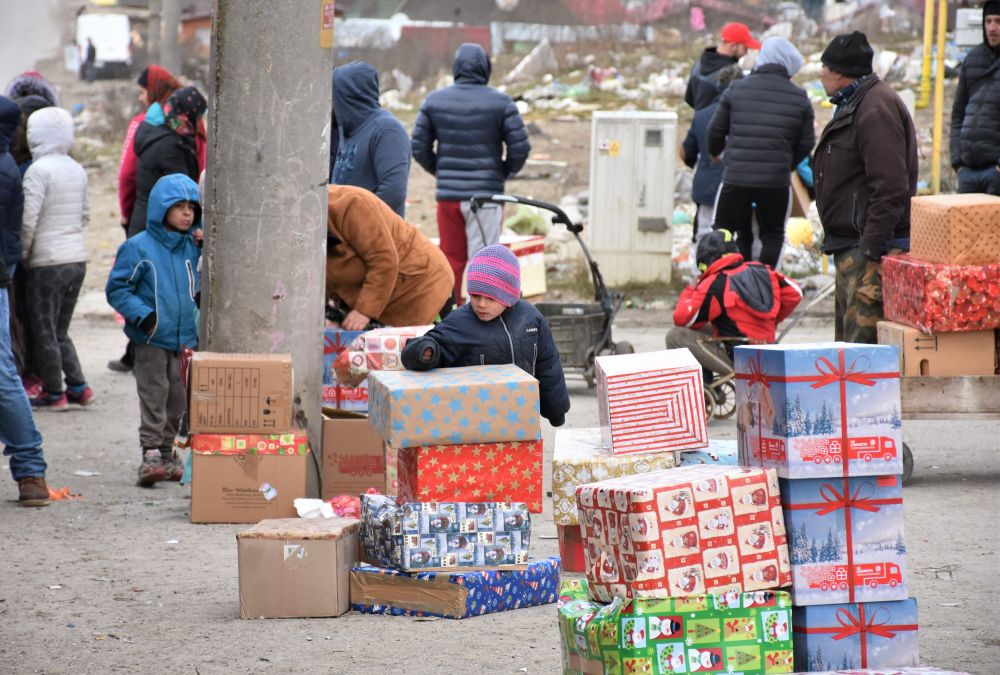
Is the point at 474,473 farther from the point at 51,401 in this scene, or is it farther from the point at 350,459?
the point at 51,401

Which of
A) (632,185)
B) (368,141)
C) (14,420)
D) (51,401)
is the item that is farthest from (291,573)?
(632,185)

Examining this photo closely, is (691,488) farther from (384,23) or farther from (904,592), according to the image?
(384,23)

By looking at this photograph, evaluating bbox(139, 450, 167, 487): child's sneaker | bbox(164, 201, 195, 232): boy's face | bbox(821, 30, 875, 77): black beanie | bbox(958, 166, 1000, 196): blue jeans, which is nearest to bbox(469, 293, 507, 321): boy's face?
bbox(164, 201, 195, 232): boy's face

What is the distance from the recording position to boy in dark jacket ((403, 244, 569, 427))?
243 inches

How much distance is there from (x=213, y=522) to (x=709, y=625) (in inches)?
132

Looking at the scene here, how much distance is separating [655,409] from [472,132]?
5.49m

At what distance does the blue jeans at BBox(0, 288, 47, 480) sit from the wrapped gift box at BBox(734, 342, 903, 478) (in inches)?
164

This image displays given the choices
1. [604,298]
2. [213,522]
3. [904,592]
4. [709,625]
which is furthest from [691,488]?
[604,298]

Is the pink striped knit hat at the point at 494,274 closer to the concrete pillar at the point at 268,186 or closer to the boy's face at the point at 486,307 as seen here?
the boy's face at the point at 486,307

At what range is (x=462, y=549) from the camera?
17.9ft

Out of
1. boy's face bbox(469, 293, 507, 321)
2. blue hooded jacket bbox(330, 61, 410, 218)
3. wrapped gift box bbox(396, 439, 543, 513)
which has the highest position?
blue hooded jacket bbox(330, 61, 410, 218)

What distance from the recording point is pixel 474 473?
5.66 meters

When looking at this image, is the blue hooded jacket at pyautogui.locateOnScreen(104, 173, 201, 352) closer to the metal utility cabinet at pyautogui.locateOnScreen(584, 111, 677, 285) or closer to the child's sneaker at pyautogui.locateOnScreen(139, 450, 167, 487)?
the child's sneaker at pyautogui.locateOnScreen(139, 450, 167, 487)

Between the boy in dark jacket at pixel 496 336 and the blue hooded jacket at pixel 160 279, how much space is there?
2045 mm
